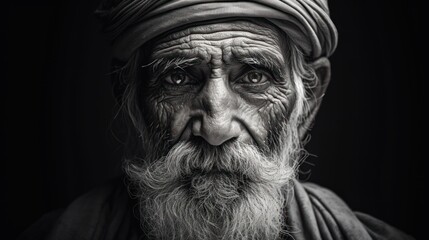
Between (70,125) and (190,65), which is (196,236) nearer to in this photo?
(190,65)

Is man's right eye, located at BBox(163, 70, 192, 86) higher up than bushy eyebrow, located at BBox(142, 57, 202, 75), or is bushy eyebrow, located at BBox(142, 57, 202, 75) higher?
bushy eyebrow, located at BBox(142, 57, 202, 75)

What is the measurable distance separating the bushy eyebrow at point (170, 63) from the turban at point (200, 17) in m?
0.09

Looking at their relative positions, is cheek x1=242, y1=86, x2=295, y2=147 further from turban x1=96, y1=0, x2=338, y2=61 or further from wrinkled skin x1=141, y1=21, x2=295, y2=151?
turban x1=96, y1=0, x2=338, y2=61

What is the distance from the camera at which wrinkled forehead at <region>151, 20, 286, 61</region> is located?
184cm

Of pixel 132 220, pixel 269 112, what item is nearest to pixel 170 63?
pixel 269 112

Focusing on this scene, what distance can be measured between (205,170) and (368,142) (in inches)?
57.6

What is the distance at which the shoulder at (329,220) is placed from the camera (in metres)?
2.07

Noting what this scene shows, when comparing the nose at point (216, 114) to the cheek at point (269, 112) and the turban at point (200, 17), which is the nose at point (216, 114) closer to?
the cheek at point (269, 112)

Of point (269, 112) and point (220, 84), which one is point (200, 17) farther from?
point (269, 112)

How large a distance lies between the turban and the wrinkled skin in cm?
6

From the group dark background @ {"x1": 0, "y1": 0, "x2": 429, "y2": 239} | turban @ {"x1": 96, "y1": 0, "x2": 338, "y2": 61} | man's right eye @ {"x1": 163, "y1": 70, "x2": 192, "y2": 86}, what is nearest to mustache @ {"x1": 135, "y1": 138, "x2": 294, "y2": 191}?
man's right eye @ {"x1": 163, "y1": 70, "x2": 192, "y2": 86}

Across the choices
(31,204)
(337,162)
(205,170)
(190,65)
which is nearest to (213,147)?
(205,170)

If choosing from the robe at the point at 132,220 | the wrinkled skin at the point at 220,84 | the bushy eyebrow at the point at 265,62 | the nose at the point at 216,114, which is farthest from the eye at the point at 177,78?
the robe at the point at 132,220

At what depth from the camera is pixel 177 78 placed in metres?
1.94
